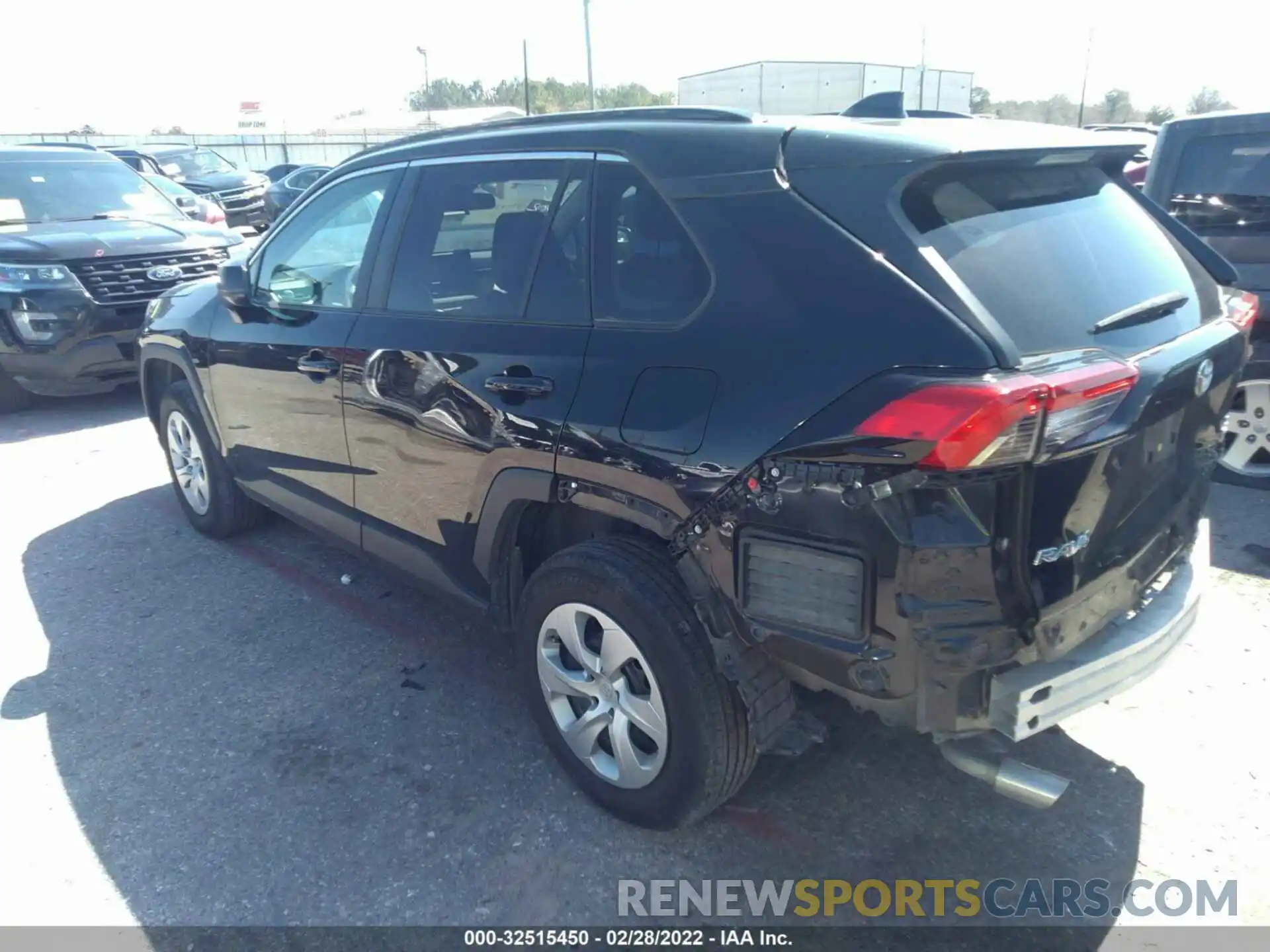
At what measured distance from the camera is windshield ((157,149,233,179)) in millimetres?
21438

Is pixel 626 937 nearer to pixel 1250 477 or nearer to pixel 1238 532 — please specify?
pixel 1238 532

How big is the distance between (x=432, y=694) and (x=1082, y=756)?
231cm

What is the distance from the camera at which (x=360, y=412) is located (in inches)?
141

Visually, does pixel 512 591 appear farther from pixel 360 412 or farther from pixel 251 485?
pixel 251 485

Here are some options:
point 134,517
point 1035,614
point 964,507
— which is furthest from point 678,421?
point 134,517

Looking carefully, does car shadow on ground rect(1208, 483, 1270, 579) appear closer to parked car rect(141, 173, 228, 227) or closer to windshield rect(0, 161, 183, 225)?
windshield rect(0, 161, 183, 225)

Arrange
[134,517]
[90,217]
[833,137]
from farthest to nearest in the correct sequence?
[90,217], [134,517], [833,137]

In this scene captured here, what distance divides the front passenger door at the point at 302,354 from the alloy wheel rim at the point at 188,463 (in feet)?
1.53

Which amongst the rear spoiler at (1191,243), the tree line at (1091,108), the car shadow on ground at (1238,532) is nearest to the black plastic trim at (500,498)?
the rear spoiler at (1191,243)

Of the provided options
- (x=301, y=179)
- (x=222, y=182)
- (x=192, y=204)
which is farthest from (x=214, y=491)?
(x=222, y=182)

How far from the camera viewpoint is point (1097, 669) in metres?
2.33

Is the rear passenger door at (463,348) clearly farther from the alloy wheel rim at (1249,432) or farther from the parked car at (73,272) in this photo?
the parked car at (73,272)

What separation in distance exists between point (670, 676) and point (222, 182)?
21.0 meters

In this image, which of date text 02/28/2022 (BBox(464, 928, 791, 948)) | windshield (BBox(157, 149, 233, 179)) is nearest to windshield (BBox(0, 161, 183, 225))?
date text 02/28/2022 (BBox(464, 928, 791, 948))
